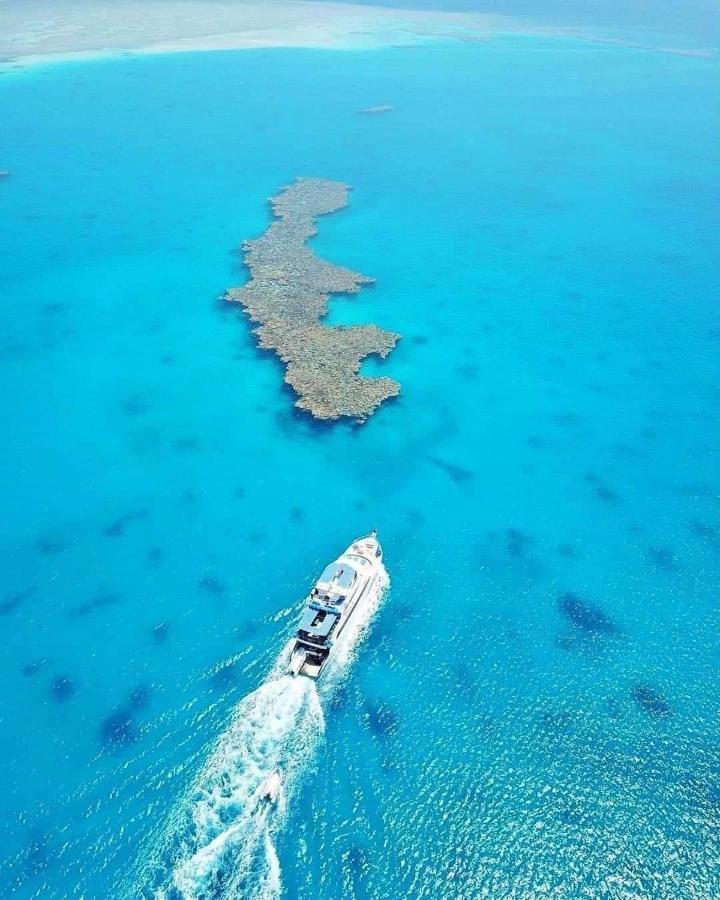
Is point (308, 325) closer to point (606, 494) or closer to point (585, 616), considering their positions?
point (606, 494)

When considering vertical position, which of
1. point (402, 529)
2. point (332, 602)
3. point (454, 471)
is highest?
point (332, 602)

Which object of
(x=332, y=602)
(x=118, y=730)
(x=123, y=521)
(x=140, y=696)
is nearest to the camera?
(x=118, y=730)

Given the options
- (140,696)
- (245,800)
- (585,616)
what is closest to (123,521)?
(140,696)

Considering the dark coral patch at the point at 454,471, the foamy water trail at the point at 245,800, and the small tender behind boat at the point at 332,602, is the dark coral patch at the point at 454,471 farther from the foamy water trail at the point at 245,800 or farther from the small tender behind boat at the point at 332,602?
the foamy water trail at the point at 245,800

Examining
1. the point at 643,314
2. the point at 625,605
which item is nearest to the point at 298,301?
the point at 643,314

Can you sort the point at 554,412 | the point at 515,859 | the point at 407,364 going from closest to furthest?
1. the point at 515,859
2. the point at 554,412
3. the point at 407,364

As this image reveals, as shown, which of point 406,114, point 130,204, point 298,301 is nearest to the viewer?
point 298,301

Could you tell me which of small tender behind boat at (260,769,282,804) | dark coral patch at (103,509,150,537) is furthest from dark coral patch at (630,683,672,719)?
dark coral patch at (103,509,150,537)

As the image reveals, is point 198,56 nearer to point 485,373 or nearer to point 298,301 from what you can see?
point 298,301
